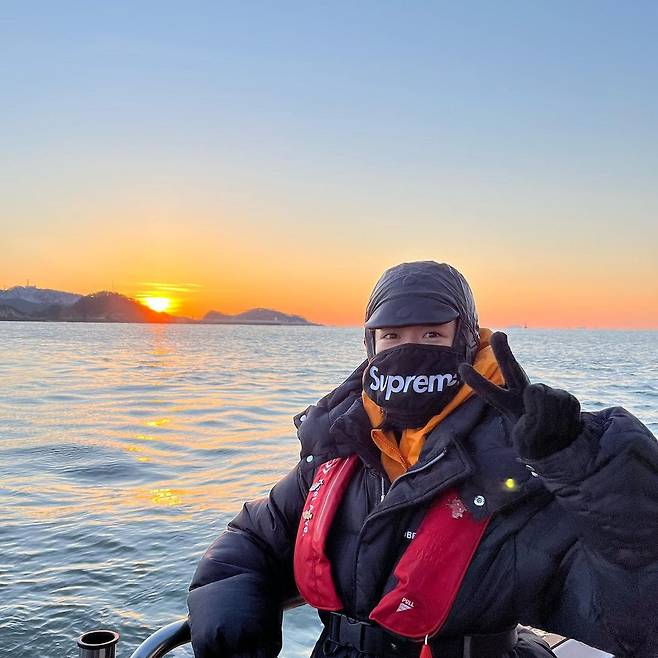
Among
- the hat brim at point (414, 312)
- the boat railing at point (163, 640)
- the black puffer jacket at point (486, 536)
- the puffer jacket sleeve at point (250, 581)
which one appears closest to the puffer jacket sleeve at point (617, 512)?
the black puffer jacket at point (486, 536)

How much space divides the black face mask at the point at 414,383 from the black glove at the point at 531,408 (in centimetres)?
48

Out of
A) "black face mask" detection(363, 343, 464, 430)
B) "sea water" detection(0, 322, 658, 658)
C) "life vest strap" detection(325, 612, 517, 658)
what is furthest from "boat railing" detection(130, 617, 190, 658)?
"sea water" detection(0, 322, 658, 658)

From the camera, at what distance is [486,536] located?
1883mm

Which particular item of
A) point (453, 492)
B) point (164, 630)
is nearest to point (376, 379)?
point (453, 492)

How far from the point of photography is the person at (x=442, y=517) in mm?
1558

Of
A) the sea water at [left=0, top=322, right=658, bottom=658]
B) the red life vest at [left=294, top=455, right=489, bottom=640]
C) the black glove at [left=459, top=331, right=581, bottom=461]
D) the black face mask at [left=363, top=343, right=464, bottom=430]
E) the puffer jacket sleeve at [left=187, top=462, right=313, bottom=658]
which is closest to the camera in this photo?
the black glove at [left=459, top=331, right=581, bottom=461]

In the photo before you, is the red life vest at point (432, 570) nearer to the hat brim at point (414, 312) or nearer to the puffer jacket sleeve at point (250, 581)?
the puffer jacket sleeve at point (250, 581)

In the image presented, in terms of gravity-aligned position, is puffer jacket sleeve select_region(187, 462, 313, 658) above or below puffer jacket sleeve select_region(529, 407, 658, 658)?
below

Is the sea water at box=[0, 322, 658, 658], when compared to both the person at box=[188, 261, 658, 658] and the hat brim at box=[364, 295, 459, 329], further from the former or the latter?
the hat brim at box=[364, 295, 459, 329]

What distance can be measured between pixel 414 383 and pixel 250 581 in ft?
2.68

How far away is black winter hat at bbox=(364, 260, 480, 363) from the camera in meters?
2.18

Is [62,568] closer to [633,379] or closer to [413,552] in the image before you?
[413,552]

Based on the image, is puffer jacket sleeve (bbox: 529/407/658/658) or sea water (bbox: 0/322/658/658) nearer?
puffer jacket sleeve (bbox: 529/407/658/658)

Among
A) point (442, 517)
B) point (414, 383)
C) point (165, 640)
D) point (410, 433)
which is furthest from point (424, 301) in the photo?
point (165, 640)
